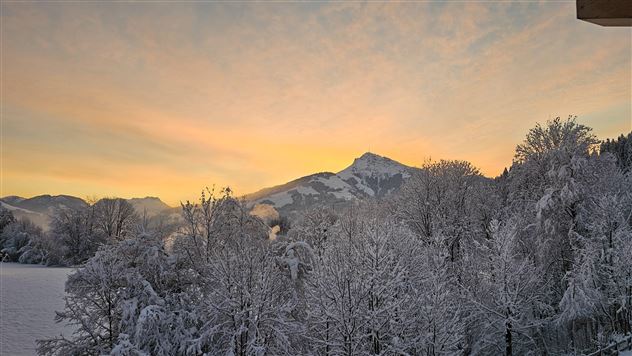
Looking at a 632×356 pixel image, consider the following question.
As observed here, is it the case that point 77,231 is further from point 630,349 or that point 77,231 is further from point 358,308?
point 630,349

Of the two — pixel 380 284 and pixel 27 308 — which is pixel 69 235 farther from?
pixel 380 284

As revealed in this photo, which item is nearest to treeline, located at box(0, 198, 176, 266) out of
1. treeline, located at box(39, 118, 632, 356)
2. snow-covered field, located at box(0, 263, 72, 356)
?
snow-covered field, located at box(0, 263, 72, 356)

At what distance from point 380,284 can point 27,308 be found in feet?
109

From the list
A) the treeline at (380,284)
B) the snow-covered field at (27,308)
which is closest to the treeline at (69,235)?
the snow-covered field at (27,308)

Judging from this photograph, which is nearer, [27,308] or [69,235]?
[27,308]

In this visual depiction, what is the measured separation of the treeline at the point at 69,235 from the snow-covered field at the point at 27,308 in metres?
10.1

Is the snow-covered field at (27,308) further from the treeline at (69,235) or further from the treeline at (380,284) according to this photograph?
the treeline at (69,235)

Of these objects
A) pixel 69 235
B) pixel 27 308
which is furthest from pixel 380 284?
pixel 69 235

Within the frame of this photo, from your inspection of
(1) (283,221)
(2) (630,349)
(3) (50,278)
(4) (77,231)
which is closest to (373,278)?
(2) (630,349)

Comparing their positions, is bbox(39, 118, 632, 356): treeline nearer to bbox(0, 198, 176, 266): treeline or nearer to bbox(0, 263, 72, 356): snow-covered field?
bbox(0, 263, 72, 356): snow-covered field

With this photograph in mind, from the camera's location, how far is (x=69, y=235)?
6406 centimetres

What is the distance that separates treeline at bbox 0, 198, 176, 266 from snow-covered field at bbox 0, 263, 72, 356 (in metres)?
10.1

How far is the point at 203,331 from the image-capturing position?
17.8 m

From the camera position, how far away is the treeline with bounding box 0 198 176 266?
198 feet
